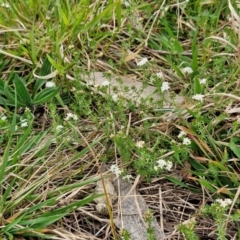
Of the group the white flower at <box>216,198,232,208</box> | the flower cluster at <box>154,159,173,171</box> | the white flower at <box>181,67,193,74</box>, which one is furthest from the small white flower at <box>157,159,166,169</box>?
the white flower at <box>181,67,193,74</box>

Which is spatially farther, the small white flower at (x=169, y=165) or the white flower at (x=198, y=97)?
the white flower at (x=198, y=97)

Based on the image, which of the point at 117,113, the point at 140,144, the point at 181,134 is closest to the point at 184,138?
the point at 181,134

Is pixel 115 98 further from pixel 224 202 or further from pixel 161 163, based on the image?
pixel 224 202

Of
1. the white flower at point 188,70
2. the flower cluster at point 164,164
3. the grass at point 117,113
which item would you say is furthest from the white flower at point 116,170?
the white flower at point 188,70

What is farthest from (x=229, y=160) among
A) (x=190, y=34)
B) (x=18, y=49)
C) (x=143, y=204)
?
(x=18, y=49)

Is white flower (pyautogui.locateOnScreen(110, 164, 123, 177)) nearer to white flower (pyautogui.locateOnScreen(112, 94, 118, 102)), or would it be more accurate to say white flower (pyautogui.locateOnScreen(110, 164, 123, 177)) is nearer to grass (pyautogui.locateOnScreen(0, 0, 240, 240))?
grass (pyautogui.locateOnScreen(0, 0, 240, 240))

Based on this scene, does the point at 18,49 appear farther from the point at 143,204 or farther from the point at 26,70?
the point at 143,204

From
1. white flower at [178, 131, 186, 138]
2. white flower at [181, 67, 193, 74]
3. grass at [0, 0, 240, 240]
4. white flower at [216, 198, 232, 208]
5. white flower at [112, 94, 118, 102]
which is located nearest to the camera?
white flower at [216, 198, 232, 208]

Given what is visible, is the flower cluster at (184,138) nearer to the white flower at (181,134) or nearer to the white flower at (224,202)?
the white flower at (181,134)
